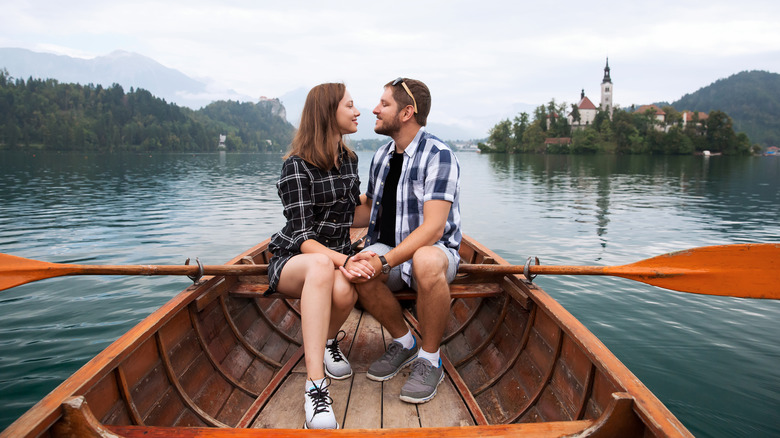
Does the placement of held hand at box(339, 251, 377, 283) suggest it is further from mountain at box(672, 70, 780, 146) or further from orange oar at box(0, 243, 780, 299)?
mountain at box(672, 70, 780, 146)

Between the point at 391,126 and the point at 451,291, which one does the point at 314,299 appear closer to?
the point at 451,291

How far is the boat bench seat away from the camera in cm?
343

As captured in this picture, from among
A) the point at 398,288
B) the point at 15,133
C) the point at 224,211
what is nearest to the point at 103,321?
the point at 398,288

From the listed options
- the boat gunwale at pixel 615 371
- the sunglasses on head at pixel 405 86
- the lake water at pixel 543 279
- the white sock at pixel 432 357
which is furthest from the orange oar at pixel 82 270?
the boat gunwale at pixel 615 371

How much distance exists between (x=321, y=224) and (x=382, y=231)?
0.49m

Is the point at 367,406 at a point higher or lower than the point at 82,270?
lower

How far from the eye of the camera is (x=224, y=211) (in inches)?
653

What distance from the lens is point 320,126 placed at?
324cm

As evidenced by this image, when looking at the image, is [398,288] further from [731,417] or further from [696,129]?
[696,129]

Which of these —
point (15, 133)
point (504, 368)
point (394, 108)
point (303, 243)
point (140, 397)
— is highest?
point (15, 133)

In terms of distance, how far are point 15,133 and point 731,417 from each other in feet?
354

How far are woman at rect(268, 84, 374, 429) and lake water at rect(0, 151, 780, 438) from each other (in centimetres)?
276

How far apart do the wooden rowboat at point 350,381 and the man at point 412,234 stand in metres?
0.17

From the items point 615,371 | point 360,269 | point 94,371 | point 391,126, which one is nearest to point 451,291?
point 360,269
